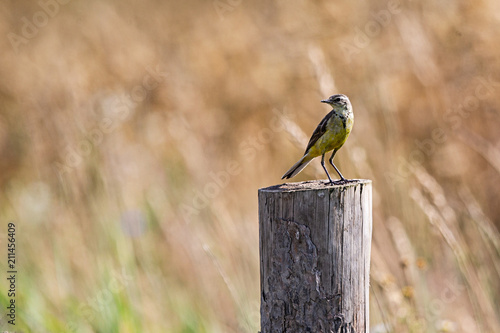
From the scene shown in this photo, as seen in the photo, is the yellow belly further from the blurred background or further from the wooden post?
the wooden post

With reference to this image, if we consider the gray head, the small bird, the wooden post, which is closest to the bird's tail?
the small bird

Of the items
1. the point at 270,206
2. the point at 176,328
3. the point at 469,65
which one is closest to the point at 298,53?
the point at 469,65

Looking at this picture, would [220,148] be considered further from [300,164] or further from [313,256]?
[313,256]

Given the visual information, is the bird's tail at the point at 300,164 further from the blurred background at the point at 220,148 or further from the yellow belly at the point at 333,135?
the blurred background at the point at 220,148

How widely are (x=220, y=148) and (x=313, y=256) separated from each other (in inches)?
232

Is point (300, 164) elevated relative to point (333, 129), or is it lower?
lower

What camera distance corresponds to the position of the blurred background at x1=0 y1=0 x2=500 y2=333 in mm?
3729

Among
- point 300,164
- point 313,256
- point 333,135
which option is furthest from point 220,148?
point 313,256

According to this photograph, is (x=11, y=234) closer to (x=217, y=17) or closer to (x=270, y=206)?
(x=270, y=206)

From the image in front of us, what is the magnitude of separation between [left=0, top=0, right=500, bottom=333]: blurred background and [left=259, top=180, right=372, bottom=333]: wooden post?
84cm

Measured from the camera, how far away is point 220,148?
7.79 meters

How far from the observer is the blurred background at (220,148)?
3.73 meters

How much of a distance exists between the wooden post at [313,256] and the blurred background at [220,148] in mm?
843

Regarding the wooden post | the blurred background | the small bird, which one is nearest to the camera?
the wooden post
